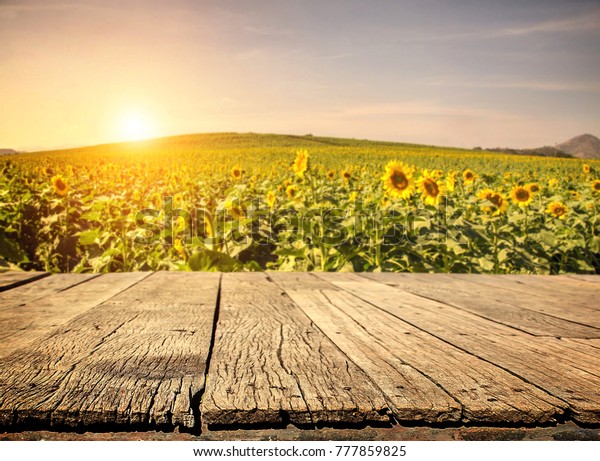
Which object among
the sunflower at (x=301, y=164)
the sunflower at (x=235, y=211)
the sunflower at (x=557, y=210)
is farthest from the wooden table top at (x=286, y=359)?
the sunflower at (x=557, y=210)

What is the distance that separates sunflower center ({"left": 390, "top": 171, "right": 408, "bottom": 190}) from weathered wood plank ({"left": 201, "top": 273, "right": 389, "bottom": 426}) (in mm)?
2902

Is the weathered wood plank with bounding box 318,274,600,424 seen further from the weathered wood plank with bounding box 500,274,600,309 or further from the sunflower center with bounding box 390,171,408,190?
the sunflower center with bounding box 390,171,408,190

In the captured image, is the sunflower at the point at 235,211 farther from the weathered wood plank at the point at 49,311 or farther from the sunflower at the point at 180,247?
the weathered wood plank at the point at 49,311

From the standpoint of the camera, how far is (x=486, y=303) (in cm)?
170

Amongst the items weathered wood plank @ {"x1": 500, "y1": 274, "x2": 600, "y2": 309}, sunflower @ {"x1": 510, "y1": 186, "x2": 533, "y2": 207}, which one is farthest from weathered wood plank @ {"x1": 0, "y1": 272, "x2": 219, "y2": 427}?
sunflower @ {"x1": 510, "y1": 186, "x2": 533, "y2": 207}

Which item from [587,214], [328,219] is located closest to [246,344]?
[328,219]

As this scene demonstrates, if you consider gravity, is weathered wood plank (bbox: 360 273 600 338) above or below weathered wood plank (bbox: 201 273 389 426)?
below

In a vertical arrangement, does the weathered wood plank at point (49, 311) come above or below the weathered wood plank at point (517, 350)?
below

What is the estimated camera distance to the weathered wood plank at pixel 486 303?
53.4 inches

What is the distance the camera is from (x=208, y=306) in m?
1.50

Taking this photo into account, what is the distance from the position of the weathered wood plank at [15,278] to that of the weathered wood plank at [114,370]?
1.78 feet

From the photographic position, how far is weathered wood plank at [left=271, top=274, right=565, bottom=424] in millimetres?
805

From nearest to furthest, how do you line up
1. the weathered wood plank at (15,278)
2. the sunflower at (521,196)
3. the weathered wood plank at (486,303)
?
the weathered wood plank at (486,303) → the weathered wood plank at (15,278) → the sunflower at (521,196)

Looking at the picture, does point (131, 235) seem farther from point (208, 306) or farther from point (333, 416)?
point (333, 416)
